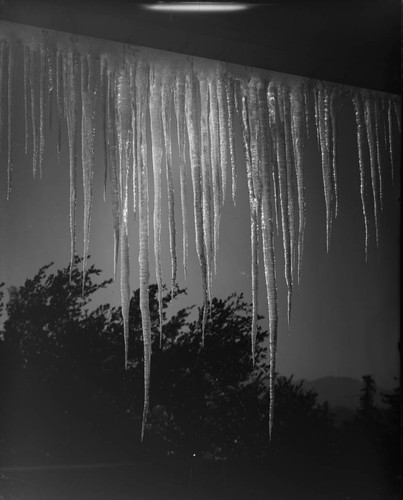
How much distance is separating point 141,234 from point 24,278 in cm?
42

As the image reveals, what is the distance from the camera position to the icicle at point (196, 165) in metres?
2.12

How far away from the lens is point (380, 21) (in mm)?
2207

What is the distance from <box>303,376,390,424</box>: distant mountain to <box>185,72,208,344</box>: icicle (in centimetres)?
53

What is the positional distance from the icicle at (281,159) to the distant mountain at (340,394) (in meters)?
0.31

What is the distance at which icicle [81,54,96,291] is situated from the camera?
2049mm

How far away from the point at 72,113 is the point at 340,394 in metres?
1.45

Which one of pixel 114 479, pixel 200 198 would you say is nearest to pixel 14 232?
pixel 200 198

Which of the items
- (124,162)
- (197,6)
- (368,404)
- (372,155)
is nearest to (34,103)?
(124,162)

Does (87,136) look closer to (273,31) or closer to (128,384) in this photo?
(273,31)

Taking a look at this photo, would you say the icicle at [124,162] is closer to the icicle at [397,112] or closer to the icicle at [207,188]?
the icicle at [207,188]

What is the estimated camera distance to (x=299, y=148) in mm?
2340

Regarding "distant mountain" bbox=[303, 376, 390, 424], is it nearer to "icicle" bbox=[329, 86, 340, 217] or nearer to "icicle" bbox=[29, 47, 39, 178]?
"icicle" bbox=[329, 86, 340, 217]

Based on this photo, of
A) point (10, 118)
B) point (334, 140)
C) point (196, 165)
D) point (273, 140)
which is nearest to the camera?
point (10, 118)

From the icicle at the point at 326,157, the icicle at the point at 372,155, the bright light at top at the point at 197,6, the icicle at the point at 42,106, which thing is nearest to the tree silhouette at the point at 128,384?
the icicle at the point at 42,106
